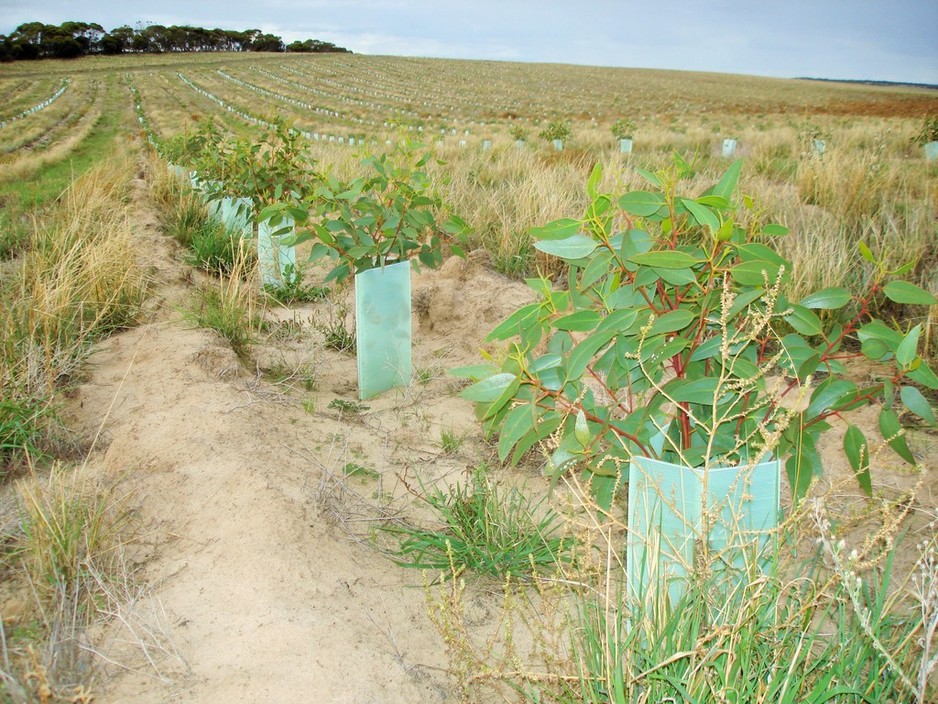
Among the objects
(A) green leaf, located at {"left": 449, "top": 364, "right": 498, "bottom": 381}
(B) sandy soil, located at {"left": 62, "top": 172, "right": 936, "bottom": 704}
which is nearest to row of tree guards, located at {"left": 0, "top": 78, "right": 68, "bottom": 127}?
(B) sandy soil, located at {"left": 62, "top": 172, "right": 936, "bottom": 704}

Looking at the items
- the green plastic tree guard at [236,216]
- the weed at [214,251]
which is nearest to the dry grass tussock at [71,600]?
the weed at [214,251]

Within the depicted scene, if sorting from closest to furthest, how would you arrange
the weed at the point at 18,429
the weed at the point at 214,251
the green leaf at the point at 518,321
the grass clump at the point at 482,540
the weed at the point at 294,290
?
1. the green leaf at the point at 518,321
2. the grass clump at the point at 482,540
3. the weed at the point at 18,429
4. the weed at the point at 294,290
5. the weed at the point at 214,251

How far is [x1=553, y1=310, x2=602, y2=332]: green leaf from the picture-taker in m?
1.45

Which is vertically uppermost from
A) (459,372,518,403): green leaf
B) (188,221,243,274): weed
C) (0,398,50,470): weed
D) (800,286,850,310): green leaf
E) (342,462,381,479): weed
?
(800,286,850,310): green leaf

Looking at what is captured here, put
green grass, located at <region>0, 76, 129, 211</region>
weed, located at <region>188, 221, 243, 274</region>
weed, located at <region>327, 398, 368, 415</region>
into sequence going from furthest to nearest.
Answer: green grass, located at <region>0, 76, 129, 211</region>
weed, located at <region>188, 221, 243, 274</region>
weed, located at <region>327, 398, 368, 415</region>

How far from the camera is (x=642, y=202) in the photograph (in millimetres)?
1486

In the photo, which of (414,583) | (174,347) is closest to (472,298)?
(174,347)

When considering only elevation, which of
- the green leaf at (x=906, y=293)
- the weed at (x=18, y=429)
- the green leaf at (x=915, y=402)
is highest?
the green leaf at (x=906, y=293)

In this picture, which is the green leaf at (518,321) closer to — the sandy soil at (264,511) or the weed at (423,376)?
the sandy soil at (264,511)

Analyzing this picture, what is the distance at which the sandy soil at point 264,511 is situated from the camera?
1579 millimetres

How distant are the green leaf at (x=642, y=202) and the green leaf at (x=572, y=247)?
108mm

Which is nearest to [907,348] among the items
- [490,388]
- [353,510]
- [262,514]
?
[490,388]

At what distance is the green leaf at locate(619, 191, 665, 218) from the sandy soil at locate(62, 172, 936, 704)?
1127 mm

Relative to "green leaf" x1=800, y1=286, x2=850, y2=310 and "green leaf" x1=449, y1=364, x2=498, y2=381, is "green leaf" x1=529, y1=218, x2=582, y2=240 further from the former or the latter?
"green leaf" x1=800, y1=286, x2=850, y2=310
